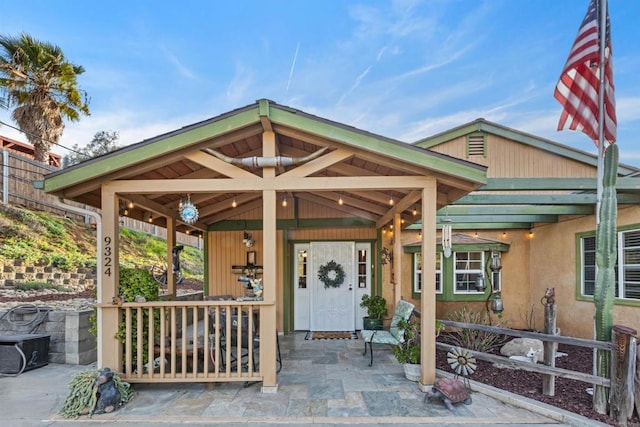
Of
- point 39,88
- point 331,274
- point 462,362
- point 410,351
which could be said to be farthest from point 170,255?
point 39,88

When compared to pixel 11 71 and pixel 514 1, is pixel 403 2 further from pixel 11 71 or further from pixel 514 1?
pixel 11 71

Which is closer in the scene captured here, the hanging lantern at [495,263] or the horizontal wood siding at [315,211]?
the hanging lantern at [495,263]

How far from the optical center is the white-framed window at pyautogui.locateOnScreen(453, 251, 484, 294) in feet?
25.3

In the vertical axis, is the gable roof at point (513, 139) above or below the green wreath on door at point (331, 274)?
above

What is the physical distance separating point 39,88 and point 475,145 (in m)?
11.9

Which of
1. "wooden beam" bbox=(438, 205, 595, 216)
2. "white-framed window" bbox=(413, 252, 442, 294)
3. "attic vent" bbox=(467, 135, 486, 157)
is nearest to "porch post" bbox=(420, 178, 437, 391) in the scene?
"wooden beam" bbox=(438, 205, 595, 216)

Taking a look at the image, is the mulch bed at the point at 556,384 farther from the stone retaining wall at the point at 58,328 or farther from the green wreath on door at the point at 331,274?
the stone retaining wall at the point at 58,328

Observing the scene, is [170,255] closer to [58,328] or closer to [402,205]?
[58,328]

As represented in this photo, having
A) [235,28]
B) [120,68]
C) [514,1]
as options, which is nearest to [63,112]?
[120,68]

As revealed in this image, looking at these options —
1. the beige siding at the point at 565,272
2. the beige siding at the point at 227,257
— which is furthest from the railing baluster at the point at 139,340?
the beige siding at the point at 565,272

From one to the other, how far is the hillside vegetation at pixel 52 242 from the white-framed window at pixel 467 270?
9097mm

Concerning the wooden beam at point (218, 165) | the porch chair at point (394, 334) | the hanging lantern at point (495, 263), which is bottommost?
the porch chair at point (394, 334)

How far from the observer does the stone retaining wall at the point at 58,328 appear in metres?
5.04

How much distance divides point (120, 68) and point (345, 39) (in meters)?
8.45
